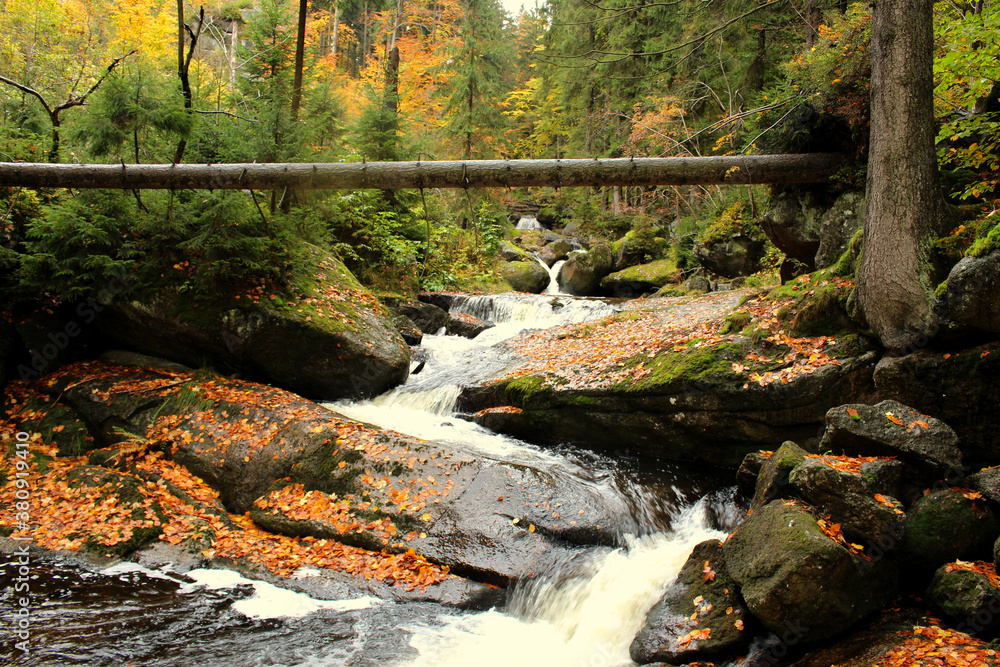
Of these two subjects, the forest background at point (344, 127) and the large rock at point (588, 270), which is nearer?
the forest background at point (344, 127)

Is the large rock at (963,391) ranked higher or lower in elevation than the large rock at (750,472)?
higher

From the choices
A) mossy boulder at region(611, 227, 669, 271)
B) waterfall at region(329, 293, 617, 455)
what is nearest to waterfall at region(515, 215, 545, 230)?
Answer: mossy boulder at region(611, 227, 669, 271)

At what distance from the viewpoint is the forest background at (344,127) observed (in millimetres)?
7254

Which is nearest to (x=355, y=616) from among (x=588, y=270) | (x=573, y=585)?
(x=573, y=585)

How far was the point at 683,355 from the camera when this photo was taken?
7645 millimetres

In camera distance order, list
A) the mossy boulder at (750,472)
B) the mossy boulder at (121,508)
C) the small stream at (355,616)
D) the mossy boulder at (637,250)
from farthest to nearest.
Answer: the mossy boulder at (637,250), the mossy boulder at (750,472), the mossy boulder at (121,508), the small stream at (355,616)

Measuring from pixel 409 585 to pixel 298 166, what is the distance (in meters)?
6.80

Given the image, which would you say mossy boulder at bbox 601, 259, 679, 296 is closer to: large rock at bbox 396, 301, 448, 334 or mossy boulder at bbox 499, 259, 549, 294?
mossy boulder at bbox 499, 259, 549, 294

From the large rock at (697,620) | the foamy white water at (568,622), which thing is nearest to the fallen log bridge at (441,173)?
the foamy white water at (568,622)

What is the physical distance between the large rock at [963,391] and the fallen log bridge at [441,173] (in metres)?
3.76

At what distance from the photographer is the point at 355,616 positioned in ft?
16.2

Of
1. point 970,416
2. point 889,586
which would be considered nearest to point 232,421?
point 889,586

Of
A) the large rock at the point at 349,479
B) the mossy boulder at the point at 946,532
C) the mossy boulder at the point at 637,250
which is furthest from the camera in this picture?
the mossy boulder at the point at 637,250

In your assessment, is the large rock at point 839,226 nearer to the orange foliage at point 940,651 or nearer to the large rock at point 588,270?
the orange foliage at point 940,651
